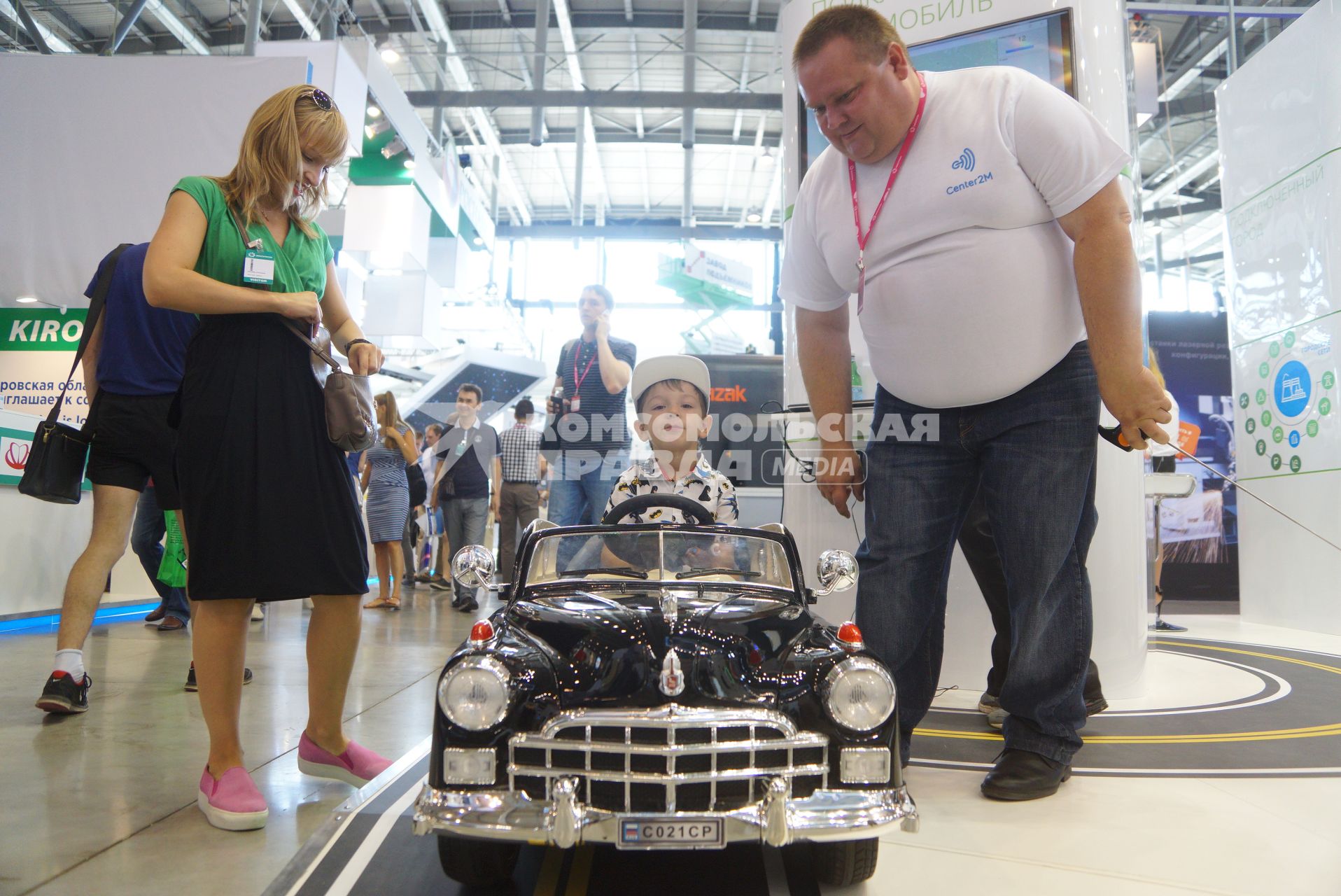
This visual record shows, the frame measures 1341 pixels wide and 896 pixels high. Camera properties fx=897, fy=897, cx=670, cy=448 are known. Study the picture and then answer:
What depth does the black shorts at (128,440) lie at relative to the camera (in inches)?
116

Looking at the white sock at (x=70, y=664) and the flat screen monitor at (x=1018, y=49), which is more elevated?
the flat screen monitor at (x=1018, y=49)

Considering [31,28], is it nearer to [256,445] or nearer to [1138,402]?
[256,445]

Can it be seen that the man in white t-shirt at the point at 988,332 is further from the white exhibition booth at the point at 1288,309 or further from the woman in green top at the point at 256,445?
the white exhibition booth at the point at 1288,309

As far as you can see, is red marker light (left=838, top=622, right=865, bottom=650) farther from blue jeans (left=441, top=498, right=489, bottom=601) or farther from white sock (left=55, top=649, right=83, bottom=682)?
blue jeans (left=441, top=498, right=489, bottom=601)

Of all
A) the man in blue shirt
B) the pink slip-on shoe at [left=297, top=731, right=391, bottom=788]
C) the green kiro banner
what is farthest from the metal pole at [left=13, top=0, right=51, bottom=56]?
the pink slip-on shoe at [left=297, top=731, right=391, bottom=788]

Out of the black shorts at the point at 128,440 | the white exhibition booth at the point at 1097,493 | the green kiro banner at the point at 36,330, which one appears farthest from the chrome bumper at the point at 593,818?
the green kiro banner at the point at 36,330

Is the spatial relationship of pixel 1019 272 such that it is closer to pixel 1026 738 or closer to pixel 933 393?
pixel 933 393

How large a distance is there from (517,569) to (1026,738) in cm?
129

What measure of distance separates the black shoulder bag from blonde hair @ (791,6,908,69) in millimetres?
2405

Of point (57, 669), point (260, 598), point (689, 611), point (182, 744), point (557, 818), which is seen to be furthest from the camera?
point (57, 669)

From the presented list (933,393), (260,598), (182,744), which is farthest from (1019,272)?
(182,744)

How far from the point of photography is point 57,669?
288 cm

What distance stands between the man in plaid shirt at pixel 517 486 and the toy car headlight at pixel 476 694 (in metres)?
5.12

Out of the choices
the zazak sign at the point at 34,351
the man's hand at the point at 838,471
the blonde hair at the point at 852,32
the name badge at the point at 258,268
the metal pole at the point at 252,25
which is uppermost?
the metal pole at the point at 252,25
